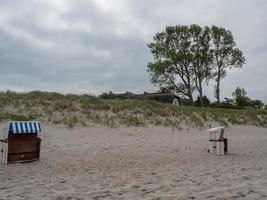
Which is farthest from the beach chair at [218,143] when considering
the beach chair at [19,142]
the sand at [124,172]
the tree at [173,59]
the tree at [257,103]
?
the tree at [257,103]

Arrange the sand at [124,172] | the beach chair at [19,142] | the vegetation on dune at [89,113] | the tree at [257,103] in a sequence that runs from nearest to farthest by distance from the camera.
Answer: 1. the sand at [124,172]
2. the beach chair at [19,142]
3. the vegetation on dune at [89,113]
4. the tree at [257,103]

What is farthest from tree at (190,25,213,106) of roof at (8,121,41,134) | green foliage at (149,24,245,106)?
roof at (8,121,41,134)

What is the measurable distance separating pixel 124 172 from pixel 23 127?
3.36 meters

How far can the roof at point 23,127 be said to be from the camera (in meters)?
9.62

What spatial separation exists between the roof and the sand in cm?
90

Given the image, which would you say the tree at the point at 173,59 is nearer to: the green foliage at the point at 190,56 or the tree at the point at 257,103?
the green foliage at the point at 190,56

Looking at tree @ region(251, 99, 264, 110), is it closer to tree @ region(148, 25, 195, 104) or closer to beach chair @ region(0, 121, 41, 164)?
tree @ region(148, 25, 195, 104)

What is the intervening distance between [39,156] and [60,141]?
122 inches

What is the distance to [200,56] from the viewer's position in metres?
47.0

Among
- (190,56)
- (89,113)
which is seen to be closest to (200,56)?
(190,56)

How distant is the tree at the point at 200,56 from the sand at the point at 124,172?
105 feet

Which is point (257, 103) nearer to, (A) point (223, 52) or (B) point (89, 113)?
(A) point (223, 52)

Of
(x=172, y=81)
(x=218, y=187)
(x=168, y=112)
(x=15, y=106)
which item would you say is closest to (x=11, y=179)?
(x=218, y=187)

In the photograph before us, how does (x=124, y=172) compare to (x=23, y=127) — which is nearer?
(x=124, y=172)
